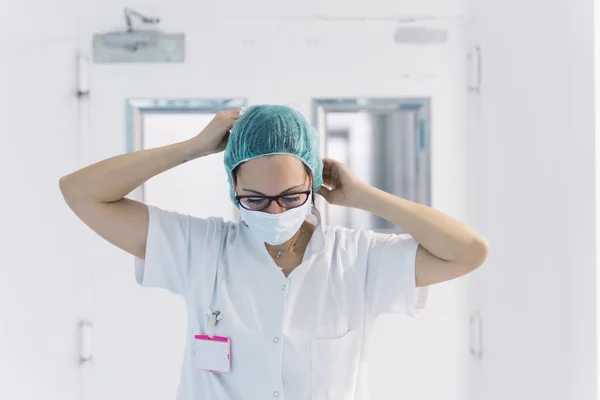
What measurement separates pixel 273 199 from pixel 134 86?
826 mm

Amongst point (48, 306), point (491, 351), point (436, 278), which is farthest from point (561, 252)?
point (48, 306)

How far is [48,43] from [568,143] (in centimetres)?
153

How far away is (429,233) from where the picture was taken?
1.04 m

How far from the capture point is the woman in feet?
3.35

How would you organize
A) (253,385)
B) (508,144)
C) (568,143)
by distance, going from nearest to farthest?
(253,385) < (568,143) < (508,144)

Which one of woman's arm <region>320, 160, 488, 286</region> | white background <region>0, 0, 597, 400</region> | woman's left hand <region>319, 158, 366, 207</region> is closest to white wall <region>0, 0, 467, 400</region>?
white background <region>0, 0, 597, 400</region>

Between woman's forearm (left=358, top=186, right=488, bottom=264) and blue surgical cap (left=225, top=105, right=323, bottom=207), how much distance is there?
19cm

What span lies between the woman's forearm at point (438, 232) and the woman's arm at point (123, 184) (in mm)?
389

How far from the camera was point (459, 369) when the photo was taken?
165cm

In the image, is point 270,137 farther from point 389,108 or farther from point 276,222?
point 389,108

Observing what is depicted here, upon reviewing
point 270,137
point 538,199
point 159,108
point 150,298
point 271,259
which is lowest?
point 150,298

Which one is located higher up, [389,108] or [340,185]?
[389,108]

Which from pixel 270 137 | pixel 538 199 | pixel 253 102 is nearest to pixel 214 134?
pixel 270 137

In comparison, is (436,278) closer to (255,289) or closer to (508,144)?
(255,289)
